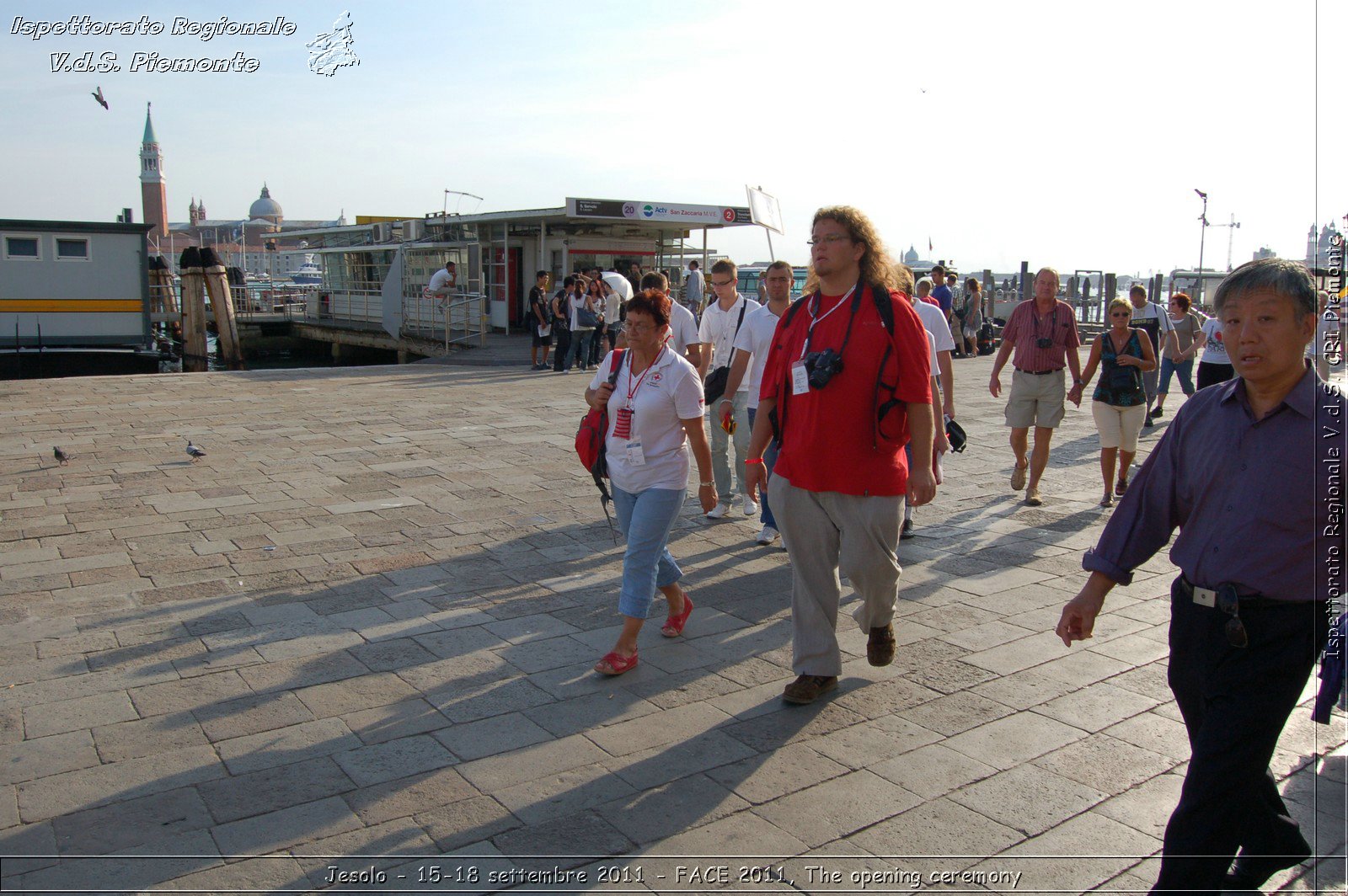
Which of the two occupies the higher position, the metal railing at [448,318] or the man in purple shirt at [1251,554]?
the metal railing at [448,318]

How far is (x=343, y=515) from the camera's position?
726 cm

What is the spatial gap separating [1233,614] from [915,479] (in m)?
1.56

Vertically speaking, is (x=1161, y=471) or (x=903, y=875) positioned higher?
(x=1161, y=471)

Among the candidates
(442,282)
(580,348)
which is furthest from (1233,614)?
(442,282)

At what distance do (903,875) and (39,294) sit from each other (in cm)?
2348

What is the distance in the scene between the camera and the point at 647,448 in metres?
4.47

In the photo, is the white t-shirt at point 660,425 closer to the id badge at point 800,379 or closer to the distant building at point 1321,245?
the id badge at point 800,379

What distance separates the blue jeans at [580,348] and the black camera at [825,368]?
44.1 feet

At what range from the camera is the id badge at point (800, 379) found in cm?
392

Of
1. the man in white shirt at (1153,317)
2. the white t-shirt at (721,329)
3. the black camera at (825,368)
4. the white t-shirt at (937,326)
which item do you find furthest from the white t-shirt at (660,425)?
the man in white shirt at (1153,317)

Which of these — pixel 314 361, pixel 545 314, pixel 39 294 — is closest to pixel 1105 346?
pixel 545 314

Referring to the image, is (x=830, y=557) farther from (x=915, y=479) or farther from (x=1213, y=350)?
(x=1213, y=350)

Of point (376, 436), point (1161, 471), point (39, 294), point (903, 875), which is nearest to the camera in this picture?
point (1161, 471)

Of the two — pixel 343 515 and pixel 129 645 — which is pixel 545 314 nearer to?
pixel 343 515
